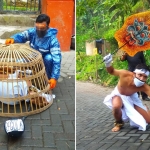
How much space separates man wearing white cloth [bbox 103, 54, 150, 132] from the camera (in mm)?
3436

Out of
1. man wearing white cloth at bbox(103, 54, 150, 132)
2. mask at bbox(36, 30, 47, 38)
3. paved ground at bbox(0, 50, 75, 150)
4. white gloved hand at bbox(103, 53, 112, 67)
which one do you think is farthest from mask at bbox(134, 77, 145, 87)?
mask at bbox(36, 30, 47, 38)

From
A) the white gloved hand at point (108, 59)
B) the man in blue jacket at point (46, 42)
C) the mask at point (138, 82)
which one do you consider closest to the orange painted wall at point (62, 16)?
the man in blue jacket at point (46, 42)

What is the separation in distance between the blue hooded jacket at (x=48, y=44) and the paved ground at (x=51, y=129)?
39 centimetres

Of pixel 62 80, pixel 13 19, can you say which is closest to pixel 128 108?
pixel 62 80

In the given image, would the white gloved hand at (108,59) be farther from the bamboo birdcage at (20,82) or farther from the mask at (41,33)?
the mask at (41,33)

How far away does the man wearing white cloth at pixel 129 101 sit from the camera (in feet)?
11.3

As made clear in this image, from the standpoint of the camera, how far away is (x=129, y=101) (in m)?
3.64

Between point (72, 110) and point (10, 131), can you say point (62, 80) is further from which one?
point (10, 131)

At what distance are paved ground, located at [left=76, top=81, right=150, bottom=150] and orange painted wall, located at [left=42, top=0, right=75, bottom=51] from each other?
7.39 ft

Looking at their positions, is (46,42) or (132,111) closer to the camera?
(132,111)

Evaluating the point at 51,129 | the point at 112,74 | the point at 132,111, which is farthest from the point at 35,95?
the point at 132,111

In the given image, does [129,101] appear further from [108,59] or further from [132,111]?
[108,59]

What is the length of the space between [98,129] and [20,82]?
1.05 metres

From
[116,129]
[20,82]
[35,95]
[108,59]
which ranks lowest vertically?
[116,129]
